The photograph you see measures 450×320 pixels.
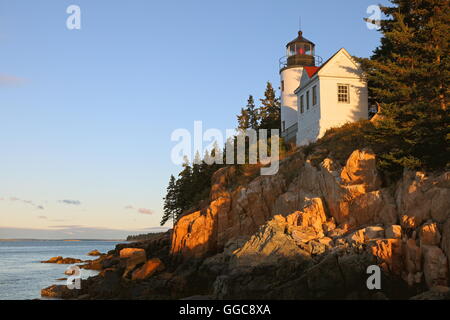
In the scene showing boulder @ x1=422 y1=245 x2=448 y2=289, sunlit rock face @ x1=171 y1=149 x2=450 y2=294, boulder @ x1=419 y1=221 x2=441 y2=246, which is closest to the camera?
boulder @ x1=422 y1=245 x2=448 y2=289

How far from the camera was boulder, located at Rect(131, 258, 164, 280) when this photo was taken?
26.5 metres

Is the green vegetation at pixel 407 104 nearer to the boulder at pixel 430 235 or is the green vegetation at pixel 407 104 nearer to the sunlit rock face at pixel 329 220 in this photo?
the sunlit rock face at pixel 329 220

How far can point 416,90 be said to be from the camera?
23406 millimetres

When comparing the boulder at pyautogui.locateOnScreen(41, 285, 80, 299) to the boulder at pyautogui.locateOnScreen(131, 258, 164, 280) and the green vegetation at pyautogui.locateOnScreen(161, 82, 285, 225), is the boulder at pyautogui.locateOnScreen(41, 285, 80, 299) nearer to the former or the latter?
the boulder at pyautogui.locateOnScreen(131, 258, 164, 280)

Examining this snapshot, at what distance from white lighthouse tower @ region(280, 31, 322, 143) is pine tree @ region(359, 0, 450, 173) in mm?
9943

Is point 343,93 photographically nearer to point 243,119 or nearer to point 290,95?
point 290,95

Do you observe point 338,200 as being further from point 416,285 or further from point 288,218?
point 416,285

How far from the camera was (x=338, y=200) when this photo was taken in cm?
2211

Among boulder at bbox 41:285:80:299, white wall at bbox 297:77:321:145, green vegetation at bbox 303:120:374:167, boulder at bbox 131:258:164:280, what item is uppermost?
white wall at bbox 297:77:321:145

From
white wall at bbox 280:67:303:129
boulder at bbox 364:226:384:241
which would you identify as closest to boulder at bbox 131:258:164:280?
boulder at bbox 364:226:384:241

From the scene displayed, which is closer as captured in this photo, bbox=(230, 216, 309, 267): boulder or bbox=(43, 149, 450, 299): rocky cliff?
bbox=(43, 149, 450, 299): rocky cliff

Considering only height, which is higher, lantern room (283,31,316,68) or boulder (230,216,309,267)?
lantern room (283,31,316,68)
